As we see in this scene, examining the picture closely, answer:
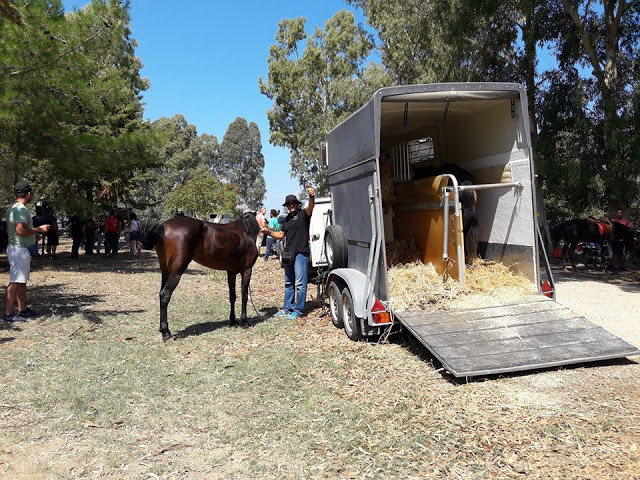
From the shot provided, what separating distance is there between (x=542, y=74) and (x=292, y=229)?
11.6m

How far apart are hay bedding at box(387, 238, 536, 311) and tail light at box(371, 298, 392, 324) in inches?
5.5

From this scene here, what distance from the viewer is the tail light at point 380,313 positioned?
19.6 feet

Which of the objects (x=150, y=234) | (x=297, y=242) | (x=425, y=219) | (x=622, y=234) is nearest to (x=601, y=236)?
(x=622, y=234)

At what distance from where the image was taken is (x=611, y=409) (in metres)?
4.06

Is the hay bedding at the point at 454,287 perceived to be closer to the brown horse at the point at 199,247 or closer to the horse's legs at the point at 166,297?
the brown horse at the point at 199,247

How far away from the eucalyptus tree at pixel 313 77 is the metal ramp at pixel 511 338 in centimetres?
2828

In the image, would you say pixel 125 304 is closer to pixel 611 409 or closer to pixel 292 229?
pixel 292 229

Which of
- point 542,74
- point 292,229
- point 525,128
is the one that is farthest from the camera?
point 542,74

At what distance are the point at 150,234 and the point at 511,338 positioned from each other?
472 cm

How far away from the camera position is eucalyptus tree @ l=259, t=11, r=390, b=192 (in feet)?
114

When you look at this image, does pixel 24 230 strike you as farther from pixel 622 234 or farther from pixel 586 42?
pixel 622 234

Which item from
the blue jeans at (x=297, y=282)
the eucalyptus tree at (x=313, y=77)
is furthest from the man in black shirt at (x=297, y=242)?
the eucalyptus tree at (x=313, y=77)

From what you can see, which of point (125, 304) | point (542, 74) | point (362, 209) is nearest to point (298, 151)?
point (542, 74)

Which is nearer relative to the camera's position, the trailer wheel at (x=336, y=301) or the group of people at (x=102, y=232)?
the trailer wheel at (x=336, y=301)
